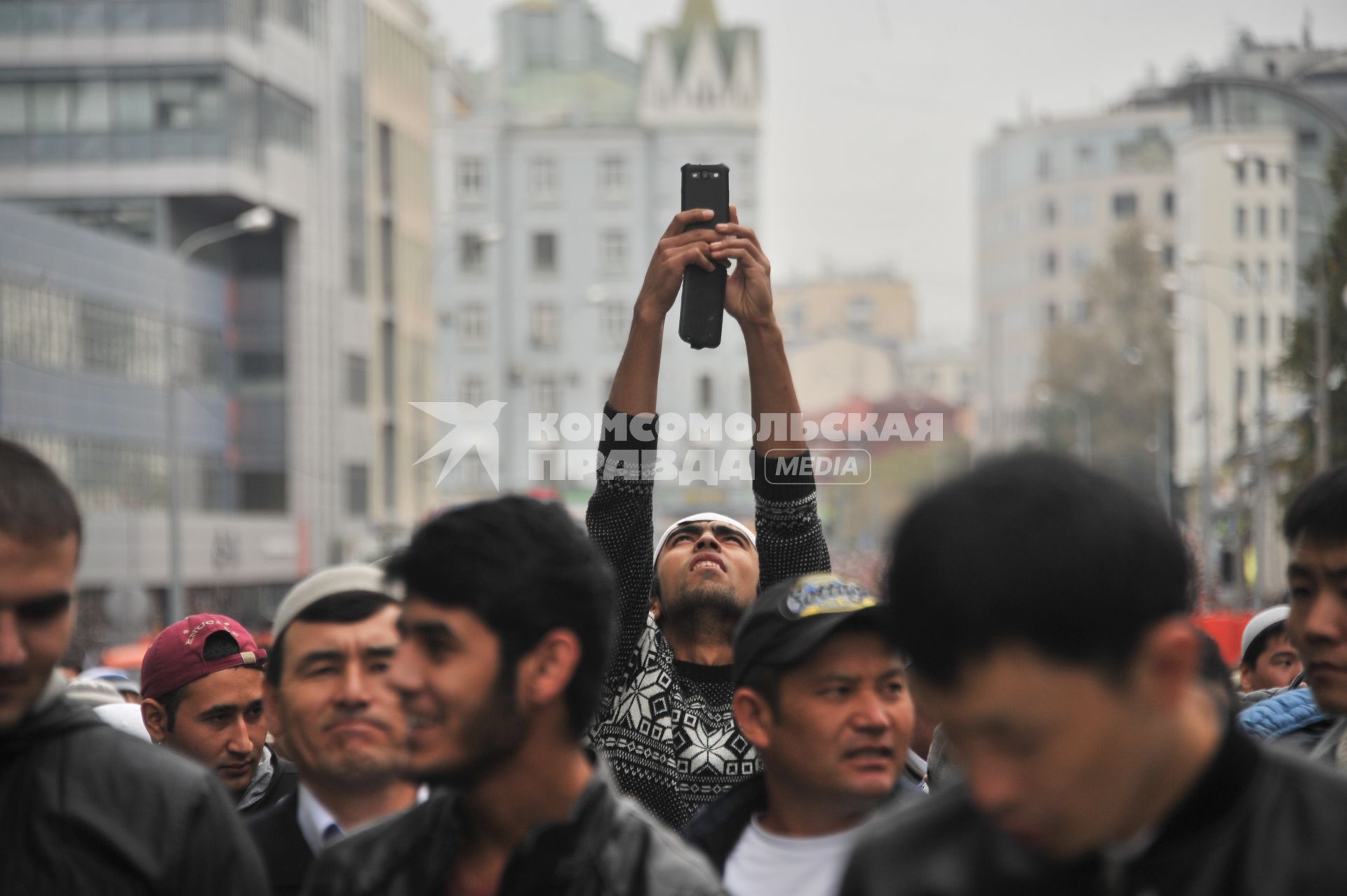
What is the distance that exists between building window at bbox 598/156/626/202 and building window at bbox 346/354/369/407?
41075 millimetres

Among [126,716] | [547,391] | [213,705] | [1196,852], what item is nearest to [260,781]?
[213,705]

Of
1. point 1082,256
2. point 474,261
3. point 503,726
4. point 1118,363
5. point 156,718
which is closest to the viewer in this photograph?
point 503,726

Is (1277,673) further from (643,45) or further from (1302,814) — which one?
(643,45)

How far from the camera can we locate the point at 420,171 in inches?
2945

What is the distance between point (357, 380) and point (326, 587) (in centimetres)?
6189

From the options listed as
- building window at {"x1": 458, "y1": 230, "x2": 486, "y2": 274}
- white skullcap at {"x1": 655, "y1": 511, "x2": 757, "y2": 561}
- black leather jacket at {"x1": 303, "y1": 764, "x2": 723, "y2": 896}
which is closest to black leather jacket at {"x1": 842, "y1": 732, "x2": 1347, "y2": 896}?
black leather jacket at {"x1": 303, "y1": 764, "x2": 723, "y2": 896}

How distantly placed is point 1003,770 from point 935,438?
5339mm

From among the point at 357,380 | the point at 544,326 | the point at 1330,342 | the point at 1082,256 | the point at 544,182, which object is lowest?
the point at 1330,342

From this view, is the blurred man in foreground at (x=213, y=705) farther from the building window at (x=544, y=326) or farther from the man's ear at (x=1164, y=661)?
the building window at (x=544, y=326)

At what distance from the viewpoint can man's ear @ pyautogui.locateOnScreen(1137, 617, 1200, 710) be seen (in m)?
2.43

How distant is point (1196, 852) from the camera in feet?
8.17

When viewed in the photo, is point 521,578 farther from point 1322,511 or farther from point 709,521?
point 709,521

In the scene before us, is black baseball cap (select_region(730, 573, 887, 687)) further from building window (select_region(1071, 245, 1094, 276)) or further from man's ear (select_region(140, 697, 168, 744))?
building window (select_region(1071, 245, 1094, 276))

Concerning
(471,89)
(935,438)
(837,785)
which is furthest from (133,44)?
(471,89)
